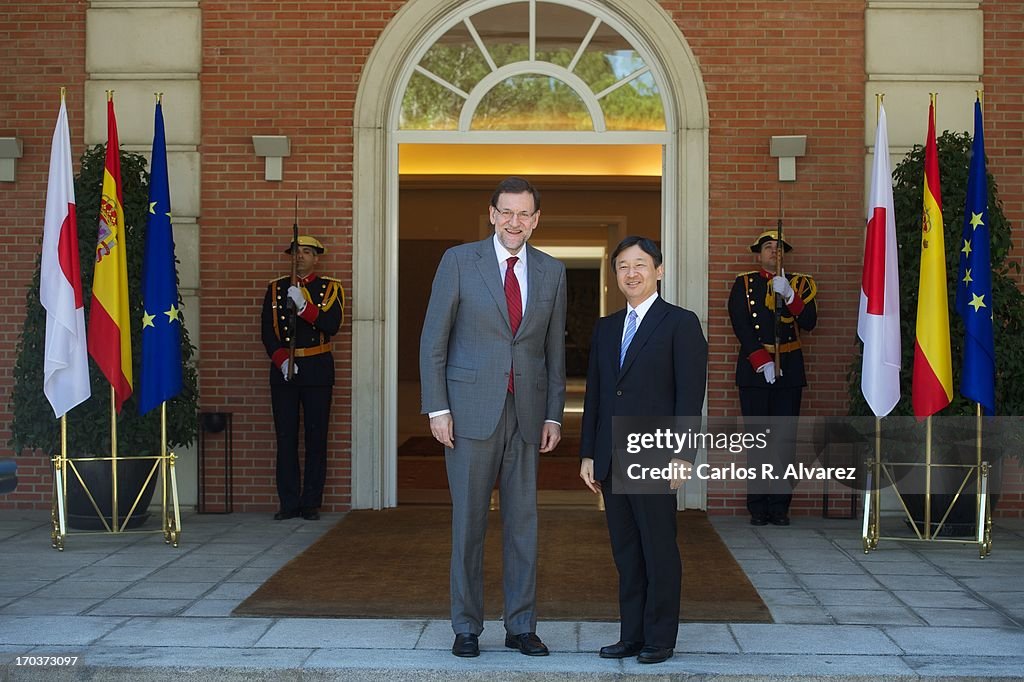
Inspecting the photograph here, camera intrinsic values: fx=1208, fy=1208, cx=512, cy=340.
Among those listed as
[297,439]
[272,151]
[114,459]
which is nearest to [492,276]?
[114,459]

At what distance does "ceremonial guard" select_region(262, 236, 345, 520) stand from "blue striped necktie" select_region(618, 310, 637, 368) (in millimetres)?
3874

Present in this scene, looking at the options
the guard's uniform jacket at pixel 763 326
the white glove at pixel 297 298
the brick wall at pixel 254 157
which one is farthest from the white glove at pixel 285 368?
the guard's uniform jacket at pixel 763 326

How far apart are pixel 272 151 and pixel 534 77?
1883 millimetres

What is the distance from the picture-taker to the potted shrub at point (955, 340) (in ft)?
22.9

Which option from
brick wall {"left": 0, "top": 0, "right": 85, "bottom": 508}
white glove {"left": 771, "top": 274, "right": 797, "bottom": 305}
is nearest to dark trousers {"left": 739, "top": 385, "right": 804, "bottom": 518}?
white glove {"left": 771, "top": 274, "right": 797, "bottom": 305}

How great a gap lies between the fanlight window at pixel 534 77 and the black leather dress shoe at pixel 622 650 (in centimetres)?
477

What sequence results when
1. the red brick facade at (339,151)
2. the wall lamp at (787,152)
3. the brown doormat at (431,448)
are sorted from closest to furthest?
the wall lamp at (787,152) → the red brick facade at (339,151) → the brown doormat at (431,448)

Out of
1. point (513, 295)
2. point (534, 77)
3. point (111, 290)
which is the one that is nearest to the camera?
point (513, 295)

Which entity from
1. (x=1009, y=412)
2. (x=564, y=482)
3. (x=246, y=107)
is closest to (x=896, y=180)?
(x=1009, y=412)

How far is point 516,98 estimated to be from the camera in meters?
8.45

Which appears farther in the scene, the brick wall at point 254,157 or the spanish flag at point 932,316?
the brick wall at point 254,157

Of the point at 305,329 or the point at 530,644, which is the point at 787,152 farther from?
the point at 530,644

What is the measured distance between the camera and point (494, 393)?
4.39 meters

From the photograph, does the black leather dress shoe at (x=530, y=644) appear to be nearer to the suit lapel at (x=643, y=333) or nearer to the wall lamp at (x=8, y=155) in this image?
the suit lapel at (x=643, y=333)
